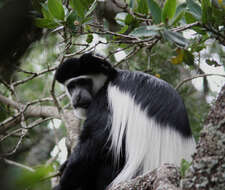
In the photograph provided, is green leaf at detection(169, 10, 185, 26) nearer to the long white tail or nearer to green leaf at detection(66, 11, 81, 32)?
green leaf at detection(66, 11, 81, 32)

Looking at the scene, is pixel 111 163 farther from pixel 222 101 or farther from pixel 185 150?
pixel 222 101

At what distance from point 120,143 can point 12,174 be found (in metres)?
2.01

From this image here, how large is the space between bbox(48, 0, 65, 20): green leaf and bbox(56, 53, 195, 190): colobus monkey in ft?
2.30

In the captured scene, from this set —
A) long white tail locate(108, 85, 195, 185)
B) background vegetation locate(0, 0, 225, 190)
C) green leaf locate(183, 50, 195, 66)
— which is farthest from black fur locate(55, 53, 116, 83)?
green leaf locate(183, 50, 195, 66)

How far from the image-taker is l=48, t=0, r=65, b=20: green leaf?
1.68 metres

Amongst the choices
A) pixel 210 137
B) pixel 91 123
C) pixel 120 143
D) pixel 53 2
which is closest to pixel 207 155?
pixel 210 137

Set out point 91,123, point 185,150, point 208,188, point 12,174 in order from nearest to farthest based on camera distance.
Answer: point 12,174, point 208,188, point 185,150, point 91,123

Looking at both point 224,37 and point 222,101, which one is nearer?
point 222,101

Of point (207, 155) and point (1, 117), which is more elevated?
point (1, 117)

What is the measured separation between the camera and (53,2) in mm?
1672

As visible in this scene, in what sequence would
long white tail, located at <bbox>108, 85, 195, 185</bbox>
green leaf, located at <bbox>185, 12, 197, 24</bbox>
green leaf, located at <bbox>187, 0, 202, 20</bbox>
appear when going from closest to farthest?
green leaf, located at <bbox>187, 0, 202, 20</bbox>
green leaf, located at <bbox>185, 12, 197, 24</bbox>
long white tail, located at <bbox>108, 85, 195, 185</bbox>

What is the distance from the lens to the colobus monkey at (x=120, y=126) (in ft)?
7.18

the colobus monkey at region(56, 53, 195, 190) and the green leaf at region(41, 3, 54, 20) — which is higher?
the green leaf at region(41, 3, 54, 20)

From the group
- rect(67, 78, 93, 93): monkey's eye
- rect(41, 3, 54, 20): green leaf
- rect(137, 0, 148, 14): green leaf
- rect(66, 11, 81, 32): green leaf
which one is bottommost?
rect(67, 78, 93, 93): monkey's eye
